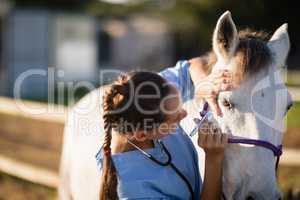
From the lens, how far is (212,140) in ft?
6.59

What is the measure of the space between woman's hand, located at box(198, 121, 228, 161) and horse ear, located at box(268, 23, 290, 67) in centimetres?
40

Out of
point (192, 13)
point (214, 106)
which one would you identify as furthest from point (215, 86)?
point (192, 13)

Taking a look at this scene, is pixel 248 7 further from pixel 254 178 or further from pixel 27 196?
pixel 254 178

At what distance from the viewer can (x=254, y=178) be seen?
6.36ft

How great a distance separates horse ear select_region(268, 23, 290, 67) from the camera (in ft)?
7.23

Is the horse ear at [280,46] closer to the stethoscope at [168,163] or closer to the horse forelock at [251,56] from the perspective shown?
the horse forelock at [251,56]

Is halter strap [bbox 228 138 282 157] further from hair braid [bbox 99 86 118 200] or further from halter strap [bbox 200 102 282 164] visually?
hair braid [bbox 99 86 118 200]

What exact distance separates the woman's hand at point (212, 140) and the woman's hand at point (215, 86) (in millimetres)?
106

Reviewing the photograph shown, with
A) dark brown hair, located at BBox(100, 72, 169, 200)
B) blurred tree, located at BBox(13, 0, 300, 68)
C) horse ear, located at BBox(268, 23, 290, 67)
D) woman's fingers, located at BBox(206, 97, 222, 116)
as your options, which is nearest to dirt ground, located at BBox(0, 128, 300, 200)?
horse ear, located at BBox(268, 23, 290, 67)

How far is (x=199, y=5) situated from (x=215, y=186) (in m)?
19.1

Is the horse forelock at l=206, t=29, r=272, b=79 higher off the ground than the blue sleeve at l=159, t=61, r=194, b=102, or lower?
higher

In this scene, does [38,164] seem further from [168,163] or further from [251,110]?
[251,110]

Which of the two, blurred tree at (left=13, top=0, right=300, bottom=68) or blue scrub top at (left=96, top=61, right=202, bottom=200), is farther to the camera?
blurred tree at (left=13, top=0, right=300, bottom=68)

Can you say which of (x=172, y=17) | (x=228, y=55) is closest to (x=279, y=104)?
(x=228, y=55)
